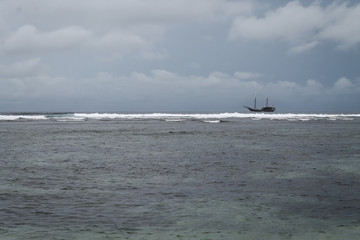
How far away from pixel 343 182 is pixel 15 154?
15614 millimetres

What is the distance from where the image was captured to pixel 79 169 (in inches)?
536

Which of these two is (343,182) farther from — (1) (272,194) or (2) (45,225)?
(2) (45,225)

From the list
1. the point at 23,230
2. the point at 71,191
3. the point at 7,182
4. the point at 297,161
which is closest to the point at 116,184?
the point at 71,191

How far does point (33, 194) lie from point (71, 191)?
0.97 m

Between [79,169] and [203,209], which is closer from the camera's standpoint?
[203,209]

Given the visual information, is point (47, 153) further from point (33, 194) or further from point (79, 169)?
point (33, 194)

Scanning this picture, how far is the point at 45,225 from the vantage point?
684 centimetres

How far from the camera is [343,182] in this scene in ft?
36.3

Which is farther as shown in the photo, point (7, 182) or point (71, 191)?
point (7, 182)

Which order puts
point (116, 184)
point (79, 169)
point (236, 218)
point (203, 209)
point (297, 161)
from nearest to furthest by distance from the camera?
point (236, 218) → point (203, 209) → point (116, 184) → point (79, 169) → point (297, 161)

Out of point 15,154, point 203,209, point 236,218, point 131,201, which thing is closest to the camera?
point 236,218

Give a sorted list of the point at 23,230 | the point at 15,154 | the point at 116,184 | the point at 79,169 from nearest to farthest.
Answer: the point at 23,230 → the point at 116,184 → the point at 79,169 → the point at 15,154

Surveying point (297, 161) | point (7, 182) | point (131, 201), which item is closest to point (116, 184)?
point (131, 201)

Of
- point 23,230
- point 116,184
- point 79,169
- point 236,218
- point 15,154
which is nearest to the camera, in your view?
point 23,230
